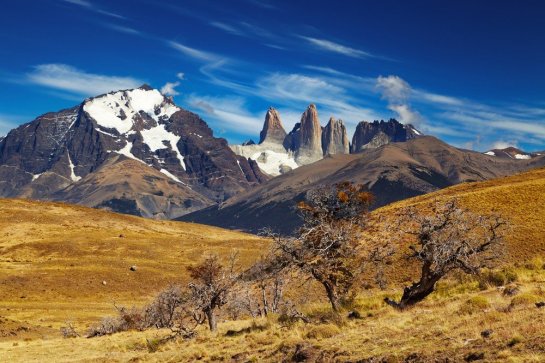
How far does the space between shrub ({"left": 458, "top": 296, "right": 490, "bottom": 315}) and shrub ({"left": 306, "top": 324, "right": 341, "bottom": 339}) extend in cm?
523

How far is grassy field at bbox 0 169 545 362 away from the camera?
1802 centimetres

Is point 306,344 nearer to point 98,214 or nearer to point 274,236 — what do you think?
point 274,236

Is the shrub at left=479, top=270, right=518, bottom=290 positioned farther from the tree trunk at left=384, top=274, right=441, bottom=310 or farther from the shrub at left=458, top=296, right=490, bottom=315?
the shrub at left=458, top=296, right=490, bottom=315

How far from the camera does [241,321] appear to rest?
3844cm

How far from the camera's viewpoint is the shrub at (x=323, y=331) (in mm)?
22188

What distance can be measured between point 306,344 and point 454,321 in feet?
18.9

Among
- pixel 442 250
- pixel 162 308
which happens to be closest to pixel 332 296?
pixel 442 250

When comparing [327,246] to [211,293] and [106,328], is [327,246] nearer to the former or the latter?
[211,293]

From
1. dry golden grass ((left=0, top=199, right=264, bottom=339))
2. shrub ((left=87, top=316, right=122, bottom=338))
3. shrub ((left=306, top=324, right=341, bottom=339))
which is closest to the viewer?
shrub ((left=306, top=324, right=341, bottom=339))

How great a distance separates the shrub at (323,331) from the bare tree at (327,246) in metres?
5.67

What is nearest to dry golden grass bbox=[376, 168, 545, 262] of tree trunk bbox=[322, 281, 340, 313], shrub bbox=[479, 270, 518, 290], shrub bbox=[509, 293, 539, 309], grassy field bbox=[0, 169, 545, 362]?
grassy field bbox=[0, 169, 545, 362]

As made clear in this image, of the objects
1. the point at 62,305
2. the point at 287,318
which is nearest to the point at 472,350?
the point at 287,318

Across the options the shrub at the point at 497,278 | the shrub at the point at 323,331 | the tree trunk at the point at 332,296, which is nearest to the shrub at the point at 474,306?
the shrub at the point at 323,331

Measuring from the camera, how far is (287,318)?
92.1ft
